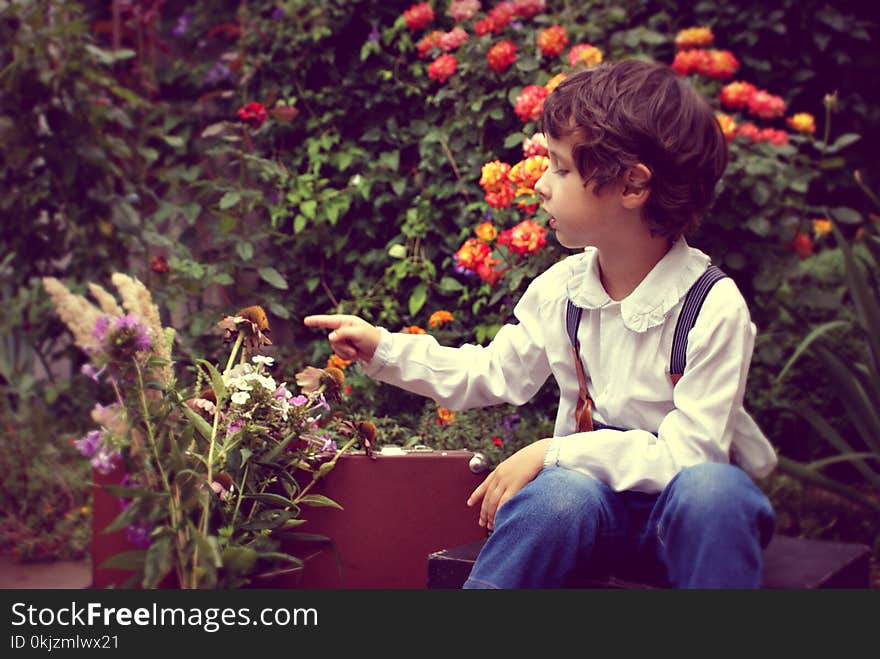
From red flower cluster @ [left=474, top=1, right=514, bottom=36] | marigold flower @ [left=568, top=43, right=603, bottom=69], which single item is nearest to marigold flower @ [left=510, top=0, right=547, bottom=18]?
red flower cluster @ [left=474, top=1, right=514, bottom=36]

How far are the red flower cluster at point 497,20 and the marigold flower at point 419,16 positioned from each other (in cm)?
23

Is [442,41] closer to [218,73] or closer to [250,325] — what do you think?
[218,73]

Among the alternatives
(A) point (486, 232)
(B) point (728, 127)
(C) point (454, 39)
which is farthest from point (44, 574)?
(B) point (728, 127)

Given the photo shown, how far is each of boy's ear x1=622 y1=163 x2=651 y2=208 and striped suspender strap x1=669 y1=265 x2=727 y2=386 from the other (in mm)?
156

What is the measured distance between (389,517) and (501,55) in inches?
54.5

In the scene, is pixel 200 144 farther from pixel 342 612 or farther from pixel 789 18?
pixel 342 612

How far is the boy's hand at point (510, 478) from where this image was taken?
4.93 feet

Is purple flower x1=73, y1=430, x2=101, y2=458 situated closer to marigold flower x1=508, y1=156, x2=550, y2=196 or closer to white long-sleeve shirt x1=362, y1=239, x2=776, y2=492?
white long-sleeve shirt x1=362, y1=239, x2=776, y2=492

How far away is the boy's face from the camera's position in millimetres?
1582

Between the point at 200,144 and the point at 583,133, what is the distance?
2.31 m

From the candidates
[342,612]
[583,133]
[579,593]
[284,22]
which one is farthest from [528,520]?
[284,22]

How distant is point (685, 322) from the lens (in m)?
1.51

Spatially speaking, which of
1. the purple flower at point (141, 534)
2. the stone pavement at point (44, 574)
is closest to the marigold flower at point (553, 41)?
the purple flower at point (141, 534)

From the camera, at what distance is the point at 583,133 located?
5.10 feet
